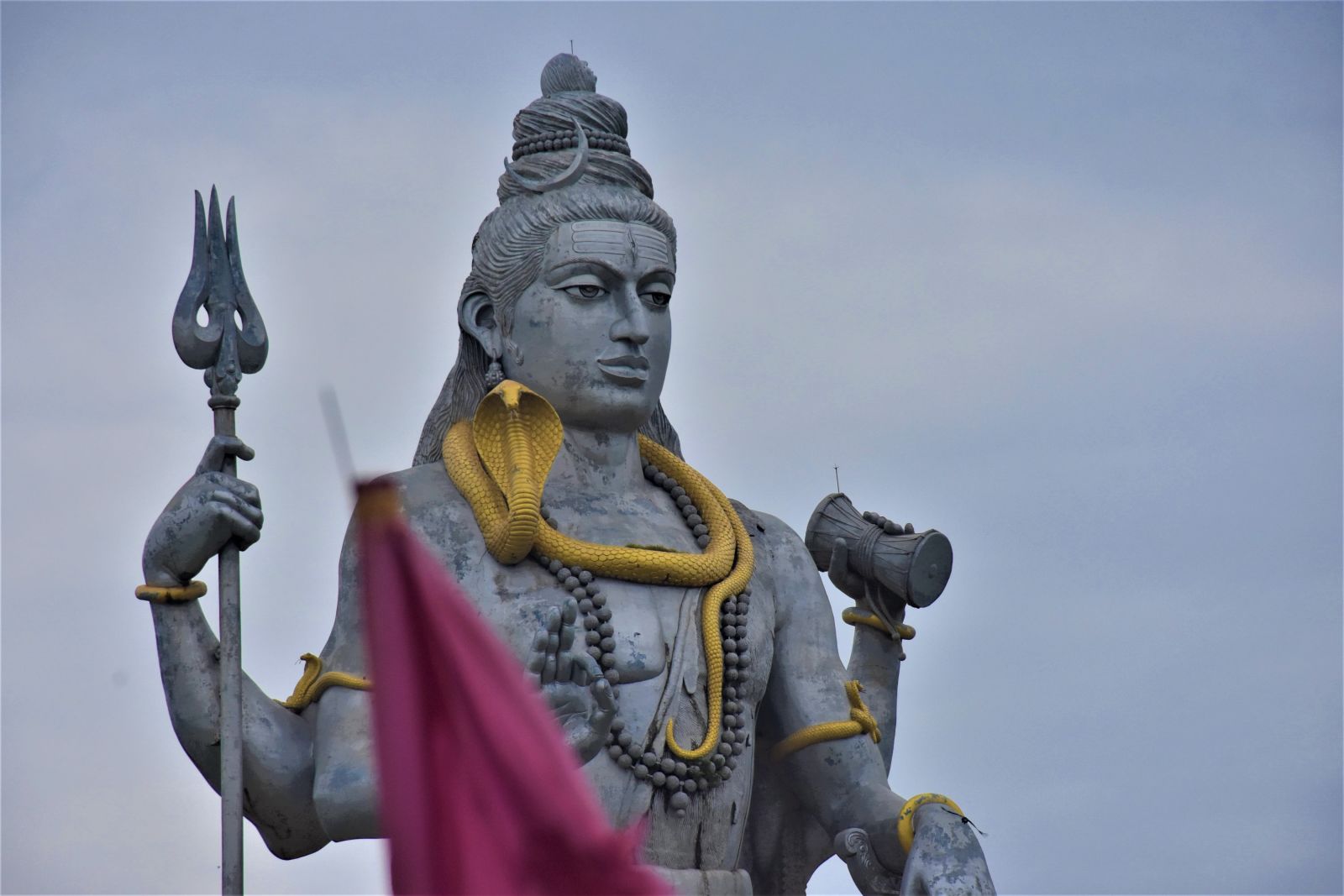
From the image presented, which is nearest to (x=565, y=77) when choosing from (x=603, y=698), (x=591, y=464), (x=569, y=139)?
(x=569, y=139)

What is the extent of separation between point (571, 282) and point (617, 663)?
5.20ft

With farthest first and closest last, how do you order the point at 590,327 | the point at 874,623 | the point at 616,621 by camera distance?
the point at 874,623, the point at 590,327, the point at 616,621

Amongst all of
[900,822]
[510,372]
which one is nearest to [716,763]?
[900,822]

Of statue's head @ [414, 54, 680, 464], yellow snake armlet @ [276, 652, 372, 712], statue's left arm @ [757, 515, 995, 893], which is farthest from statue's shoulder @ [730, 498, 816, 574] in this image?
yellow snake armlet @ [276, 652, 372, 712]

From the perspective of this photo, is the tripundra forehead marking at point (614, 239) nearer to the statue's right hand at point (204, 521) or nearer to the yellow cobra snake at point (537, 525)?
the yellow cobra snake at point (537, 525)

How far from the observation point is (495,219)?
14828 millimetres

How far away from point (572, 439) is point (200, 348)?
5.55ft

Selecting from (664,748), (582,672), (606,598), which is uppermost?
(606,598)

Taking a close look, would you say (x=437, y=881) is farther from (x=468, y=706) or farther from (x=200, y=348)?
(x=200, y=348)

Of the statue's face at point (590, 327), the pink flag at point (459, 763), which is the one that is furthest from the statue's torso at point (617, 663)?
the pink flag at point (459, 763)

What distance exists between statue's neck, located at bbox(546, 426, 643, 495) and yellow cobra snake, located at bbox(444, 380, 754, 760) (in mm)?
164

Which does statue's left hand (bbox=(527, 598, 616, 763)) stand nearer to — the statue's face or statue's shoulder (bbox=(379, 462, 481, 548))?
statue's shoulder (bbox=(379, 462, 481, 548))

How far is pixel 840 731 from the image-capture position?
1466cm

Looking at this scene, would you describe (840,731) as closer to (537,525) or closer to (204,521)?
(537,525)
